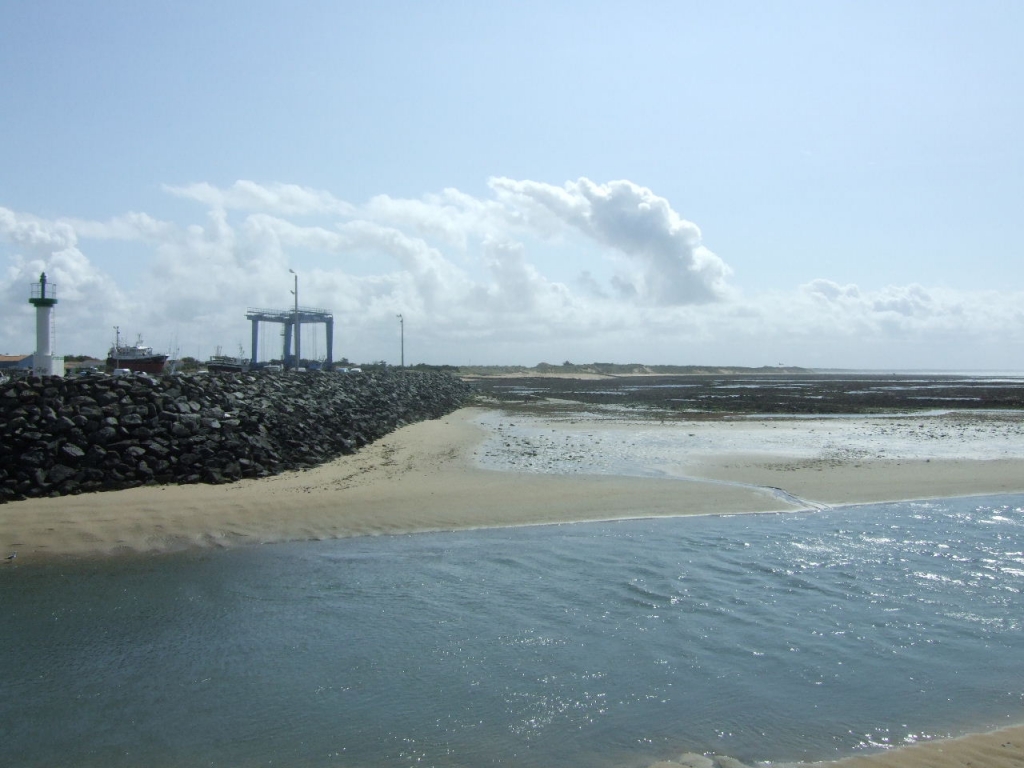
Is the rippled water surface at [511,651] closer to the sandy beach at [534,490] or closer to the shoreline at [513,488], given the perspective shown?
the sandy beach at [534,490]

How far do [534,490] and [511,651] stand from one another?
8.07 m

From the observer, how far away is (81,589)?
30.6 feet

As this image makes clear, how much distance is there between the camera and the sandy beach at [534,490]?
37.7 ft

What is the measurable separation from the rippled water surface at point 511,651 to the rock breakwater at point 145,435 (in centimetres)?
386

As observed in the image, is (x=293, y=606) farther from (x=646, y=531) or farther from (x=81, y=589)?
(x=646, y=531)

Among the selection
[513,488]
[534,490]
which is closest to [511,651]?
[534,490]

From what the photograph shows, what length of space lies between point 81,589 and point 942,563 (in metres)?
11.5

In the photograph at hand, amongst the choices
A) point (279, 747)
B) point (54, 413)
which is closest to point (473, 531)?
point (279, 747)

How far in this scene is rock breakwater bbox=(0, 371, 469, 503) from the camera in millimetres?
13617

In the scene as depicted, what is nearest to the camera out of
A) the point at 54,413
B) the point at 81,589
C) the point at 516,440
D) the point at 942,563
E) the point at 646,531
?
the point at 81,589

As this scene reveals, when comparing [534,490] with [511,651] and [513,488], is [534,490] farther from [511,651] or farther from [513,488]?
[511,651]

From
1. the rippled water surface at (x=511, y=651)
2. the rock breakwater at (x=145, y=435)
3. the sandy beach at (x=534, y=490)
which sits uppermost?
the rock breakwater at (x=145, y=435)

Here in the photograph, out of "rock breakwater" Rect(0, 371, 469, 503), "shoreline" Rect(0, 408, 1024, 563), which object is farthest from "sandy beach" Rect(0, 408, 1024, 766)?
"rock breakwater" Rect(0, 371, 469, 503)

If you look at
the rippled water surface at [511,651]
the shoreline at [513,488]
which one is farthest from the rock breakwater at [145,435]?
the rippled water surface at [511,651]
